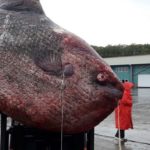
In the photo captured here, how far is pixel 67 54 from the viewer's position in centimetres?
362

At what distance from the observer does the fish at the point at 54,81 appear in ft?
11.6

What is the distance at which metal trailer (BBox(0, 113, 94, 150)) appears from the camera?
4.15 m

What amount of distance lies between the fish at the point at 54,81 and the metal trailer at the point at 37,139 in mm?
488

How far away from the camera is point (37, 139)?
13.6 feet

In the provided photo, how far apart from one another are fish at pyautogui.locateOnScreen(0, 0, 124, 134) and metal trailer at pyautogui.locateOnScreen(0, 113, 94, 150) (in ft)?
1.60

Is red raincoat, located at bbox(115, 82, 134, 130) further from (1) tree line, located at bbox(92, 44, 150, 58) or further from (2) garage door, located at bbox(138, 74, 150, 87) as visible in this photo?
(1) tree line, located at bbox(92, 44, 150, 58)

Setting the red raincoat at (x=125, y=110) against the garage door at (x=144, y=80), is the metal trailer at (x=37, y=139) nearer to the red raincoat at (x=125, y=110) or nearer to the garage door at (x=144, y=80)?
the red raincoat at (x=125, y=110)

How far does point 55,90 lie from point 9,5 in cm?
102

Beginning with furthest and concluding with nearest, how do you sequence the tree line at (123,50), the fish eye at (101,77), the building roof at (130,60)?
the tree line at (123,50) < the building roof at (130,60) < the fish eye at (101,77)

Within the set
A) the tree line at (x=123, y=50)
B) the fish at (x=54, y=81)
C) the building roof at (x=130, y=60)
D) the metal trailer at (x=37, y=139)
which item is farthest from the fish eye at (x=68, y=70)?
the tree line at (x=123, y=50)

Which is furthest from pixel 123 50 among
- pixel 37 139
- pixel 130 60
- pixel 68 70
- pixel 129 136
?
pixel 68 70

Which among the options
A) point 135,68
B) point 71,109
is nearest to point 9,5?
point 71,109

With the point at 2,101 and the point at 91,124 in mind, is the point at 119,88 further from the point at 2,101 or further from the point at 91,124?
the point at 2,101

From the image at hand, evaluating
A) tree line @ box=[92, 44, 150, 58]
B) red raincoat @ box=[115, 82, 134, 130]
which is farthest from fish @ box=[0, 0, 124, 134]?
tree line @ box=[92, 44, 150, 58]
